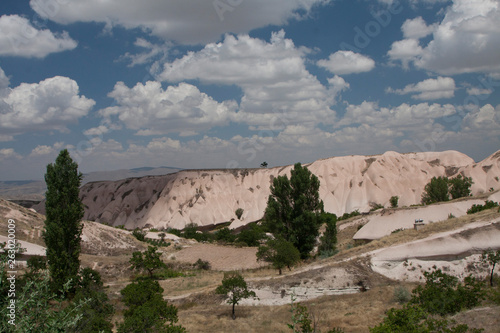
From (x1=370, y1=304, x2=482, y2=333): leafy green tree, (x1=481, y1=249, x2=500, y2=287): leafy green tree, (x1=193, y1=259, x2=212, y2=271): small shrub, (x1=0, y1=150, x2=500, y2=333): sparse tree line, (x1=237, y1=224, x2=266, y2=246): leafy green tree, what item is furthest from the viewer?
(x1=237, y1=224, x2=266, y2=246): leafy green tree

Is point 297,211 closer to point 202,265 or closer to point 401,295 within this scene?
point 202,265

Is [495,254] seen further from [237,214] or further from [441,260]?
[237,214]

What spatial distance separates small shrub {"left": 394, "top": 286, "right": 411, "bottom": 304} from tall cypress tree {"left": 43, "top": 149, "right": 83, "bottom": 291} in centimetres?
1642

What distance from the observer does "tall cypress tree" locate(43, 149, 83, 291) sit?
757 inches

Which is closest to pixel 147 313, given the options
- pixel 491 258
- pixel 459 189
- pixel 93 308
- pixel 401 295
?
pixel 93 308

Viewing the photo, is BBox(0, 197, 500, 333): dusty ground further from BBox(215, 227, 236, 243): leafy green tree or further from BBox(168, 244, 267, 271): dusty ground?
BBox(215, 227, 236, 243): leafy green tree

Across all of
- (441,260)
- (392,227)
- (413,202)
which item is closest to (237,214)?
(413,202)

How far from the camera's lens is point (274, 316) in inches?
663

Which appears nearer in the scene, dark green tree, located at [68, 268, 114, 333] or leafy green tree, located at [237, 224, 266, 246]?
dark green tree, located at [68, 268, 114, 333]

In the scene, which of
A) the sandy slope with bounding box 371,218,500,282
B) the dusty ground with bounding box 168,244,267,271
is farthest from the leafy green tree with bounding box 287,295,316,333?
the dusty ground with bounding box 168,244,267,271

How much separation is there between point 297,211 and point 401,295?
699 inches

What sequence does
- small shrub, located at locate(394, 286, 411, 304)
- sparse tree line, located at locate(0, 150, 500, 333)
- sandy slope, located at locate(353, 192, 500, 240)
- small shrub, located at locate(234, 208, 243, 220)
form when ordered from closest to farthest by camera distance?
sparse tree line, located at locate(0, 150, 500, 333)
small shrub, located at locate(394, 286, 411, 304)
sandy slope, located at locate(353, 192, 500, 240)
small shrub, located at locate(234, 208, 243, 220)

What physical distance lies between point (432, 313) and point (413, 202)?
53.7m

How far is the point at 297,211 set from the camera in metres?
33.4
